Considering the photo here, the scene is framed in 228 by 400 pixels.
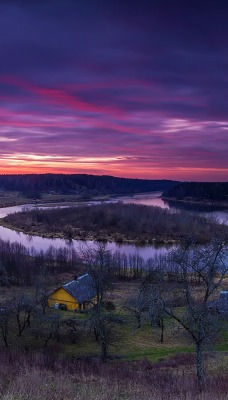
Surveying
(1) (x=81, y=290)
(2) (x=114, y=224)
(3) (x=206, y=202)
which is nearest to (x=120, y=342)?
(1) (x=81, y=290)

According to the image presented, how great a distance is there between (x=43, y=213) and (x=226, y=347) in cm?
7879

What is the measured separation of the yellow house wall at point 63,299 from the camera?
33656 millimetres

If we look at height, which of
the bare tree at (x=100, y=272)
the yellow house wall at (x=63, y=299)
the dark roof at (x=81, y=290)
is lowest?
the yellow house wall at (x=63, y=299)

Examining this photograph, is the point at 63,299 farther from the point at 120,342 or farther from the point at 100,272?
the point at 100,272

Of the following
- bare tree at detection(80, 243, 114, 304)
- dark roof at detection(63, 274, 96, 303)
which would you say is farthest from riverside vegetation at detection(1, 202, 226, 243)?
bare tree at detection(80, 243, 114, 304)

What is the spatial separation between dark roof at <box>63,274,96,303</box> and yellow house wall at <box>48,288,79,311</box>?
423 millimetres

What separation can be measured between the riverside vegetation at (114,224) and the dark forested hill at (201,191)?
6475 cm

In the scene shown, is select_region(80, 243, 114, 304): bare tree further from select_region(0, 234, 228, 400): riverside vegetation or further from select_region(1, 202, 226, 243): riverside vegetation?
select_region(1, 202, 226, 243): riverside vegetation

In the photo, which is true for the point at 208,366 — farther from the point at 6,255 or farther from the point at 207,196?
the point at 207,196

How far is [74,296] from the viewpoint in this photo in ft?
110

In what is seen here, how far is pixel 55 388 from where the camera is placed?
868 cm

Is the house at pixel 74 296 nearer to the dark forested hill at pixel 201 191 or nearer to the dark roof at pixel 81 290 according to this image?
the dark roof at pixel 81 290

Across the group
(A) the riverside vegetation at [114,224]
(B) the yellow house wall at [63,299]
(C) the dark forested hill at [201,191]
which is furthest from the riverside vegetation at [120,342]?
(C) the dark forested hill at [201,191]

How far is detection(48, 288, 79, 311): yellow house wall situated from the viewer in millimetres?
33656
